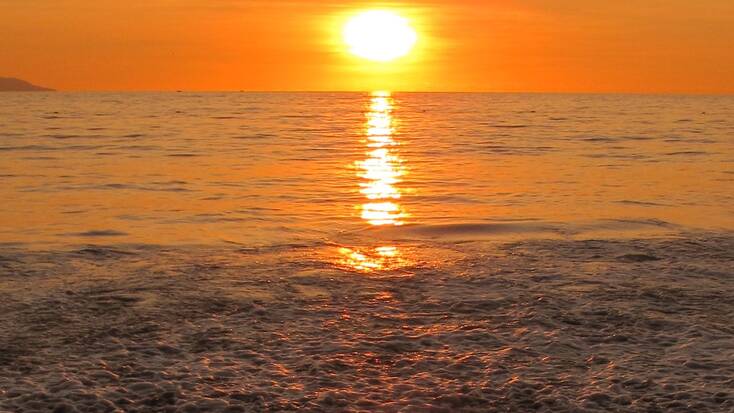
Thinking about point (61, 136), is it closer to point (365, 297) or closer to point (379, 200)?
point (379, 200)

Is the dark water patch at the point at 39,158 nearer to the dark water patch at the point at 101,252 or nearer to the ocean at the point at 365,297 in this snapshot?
the ocean at the point at 365,297

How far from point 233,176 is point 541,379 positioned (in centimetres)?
1817

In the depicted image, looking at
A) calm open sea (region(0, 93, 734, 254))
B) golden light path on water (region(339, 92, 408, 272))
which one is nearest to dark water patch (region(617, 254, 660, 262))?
calm open sea (region(0, 93, 734, 254))

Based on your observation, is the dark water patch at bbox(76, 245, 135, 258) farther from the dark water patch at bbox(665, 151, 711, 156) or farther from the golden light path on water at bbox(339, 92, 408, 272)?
the dark water patch at bbox(665, 151, 711, 156)

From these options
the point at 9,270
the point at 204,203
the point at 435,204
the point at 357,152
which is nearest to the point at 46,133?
the point at 357,152

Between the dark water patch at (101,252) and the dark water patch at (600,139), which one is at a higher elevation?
the dark water patch at (600,139)

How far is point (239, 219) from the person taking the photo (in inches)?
586

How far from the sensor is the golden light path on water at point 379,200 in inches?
418

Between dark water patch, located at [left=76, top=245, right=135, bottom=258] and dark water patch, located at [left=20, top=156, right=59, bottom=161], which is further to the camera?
dark water patch, located at [left=20, top=156, right=59, bottom=161]

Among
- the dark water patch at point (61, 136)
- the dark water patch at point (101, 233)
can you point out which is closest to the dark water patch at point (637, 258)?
the dark water patch at point (101, 233)

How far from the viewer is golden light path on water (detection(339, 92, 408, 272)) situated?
10609 mm

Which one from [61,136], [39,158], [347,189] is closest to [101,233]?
[347,189]

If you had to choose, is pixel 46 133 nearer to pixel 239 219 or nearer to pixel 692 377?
pixel 239 219

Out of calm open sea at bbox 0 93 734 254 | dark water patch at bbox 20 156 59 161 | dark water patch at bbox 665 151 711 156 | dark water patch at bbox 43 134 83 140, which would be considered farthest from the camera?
dark water patch at bbox 43 134 83 140
